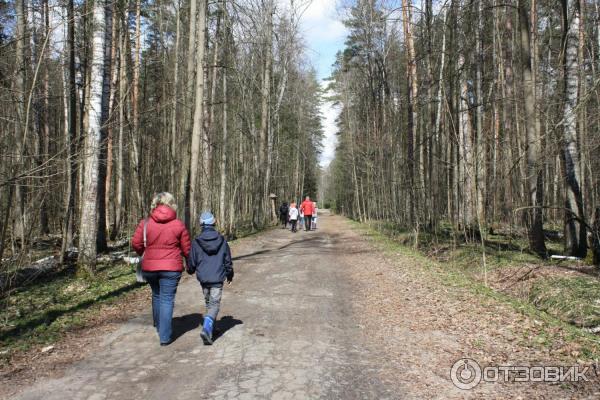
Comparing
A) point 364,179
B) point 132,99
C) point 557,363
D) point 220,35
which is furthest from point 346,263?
point 364,179

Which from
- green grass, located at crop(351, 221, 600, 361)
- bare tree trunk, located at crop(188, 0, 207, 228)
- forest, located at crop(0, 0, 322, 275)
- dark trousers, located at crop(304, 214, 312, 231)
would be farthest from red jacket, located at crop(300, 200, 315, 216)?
bare tree trunk, located at crop(188, 0, 207, 228)

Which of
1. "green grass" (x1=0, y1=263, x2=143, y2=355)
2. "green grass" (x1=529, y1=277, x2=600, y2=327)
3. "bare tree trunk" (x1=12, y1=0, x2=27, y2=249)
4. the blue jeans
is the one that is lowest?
"green grass" (x1=529, y1=277, x2=600, y2=327)

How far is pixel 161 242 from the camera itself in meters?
5.59

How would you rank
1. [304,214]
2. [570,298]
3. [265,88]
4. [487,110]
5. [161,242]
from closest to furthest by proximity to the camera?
[161,242]
[570,298]
[487,110]
[304,214]
[265,88]

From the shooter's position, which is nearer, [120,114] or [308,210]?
[120,114]

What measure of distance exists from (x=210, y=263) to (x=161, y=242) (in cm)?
74

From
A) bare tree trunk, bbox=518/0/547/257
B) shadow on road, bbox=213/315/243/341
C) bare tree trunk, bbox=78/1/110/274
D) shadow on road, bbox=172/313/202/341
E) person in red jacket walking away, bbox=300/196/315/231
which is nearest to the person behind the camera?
shadow on road, bbox=213/315/243/341

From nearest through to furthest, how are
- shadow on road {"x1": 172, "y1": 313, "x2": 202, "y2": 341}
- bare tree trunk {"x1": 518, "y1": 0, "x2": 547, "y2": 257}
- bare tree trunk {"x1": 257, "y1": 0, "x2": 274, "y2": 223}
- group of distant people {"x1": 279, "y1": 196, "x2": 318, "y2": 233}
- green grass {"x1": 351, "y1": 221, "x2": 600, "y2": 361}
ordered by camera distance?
green grass {"x1": 351, "y1": 221, "x2": 600, "y2": 361} → shadow on road {"x1": 172, "y1": 313, "x2": 202, "y2": 341} → bare tree trunk {"x1": 518, "y1": 0, "x2": 547, "y2": 257} → group of distant people {"x1": 279, "y1": 196, "x2": 318, "y2": 233} → bare tree trunk {"x1": 257, "y1": 0, "x2": 274, "y2": 223}

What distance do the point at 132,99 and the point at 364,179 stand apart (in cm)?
2614

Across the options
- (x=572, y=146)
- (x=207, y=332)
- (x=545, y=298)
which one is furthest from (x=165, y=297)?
(x=572, y=146)

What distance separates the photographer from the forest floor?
4324 mm

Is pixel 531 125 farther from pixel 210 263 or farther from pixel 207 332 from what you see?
pixel 207 332

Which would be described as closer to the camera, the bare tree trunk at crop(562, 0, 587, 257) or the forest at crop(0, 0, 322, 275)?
the forest at crop(0, 0, 322, 275)

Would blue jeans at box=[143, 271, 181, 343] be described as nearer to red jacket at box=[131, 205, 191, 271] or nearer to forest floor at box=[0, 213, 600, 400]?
red jacket at box=[131, 205, 191, 271]
